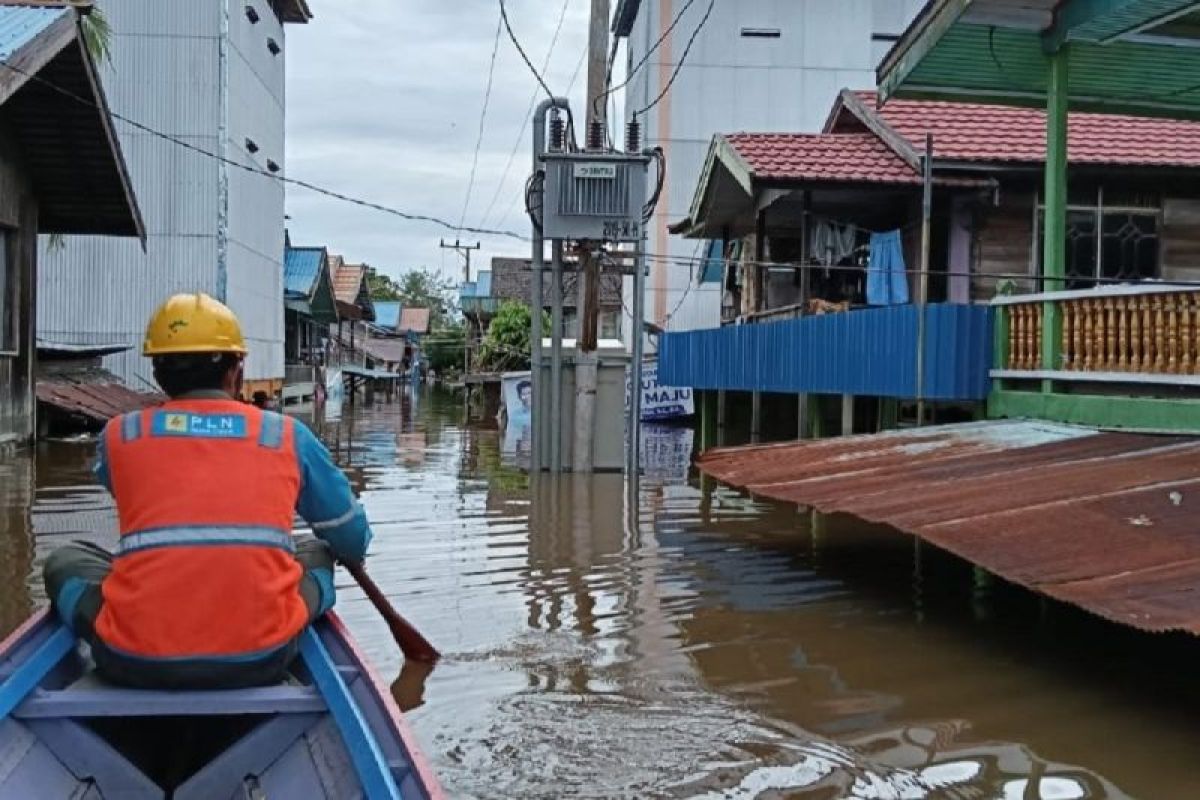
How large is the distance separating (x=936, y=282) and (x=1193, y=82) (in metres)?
5.82

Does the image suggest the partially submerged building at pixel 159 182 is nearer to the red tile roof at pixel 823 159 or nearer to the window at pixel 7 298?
the window at pixel 7 298

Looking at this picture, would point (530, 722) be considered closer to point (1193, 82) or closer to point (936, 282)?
point (1193, 82)

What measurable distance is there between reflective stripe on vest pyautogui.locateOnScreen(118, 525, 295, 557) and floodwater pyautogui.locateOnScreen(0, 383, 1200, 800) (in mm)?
1712

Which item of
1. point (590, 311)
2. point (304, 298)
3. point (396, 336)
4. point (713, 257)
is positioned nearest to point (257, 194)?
point (304, 298)

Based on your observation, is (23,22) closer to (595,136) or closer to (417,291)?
(595,136)

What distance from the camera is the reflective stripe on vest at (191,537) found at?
353cm

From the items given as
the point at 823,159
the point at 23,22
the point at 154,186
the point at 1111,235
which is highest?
the point at 154,186

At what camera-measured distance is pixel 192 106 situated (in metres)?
25.5

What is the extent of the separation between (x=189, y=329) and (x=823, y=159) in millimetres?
13118

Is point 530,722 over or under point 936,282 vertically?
under

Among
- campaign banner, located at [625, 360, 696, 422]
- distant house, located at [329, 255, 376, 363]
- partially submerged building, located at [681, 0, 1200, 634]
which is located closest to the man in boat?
partially submerged building, located at [681, 0, 1200, 634]

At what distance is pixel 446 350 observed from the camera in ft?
233

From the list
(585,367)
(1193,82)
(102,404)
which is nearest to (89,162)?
(102,404)

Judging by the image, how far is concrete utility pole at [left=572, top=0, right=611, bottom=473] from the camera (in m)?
15.0
